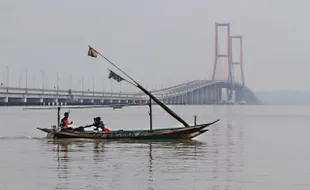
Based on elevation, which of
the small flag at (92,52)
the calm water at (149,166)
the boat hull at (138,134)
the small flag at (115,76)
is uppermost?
the small flag at (92,52)

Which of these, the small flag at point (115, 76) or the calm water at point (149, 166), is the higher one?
the small flag at point (115, 76)

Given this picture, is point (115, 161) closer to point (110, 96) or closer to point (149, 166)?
point (149, 166)

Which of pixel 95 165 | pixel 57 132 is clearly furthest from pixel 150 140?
pixel 95 165

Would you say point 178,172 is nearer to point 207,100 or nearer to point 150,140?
point 150,140

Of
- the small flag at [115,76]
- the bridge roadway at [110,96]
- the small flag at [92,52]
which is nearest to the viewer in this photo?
the small flag at [92,52]

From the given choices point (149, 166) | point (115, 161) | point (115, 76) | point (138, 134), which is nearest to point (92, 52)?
point (115, 76)

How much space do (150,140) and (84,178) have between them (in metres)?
16.2

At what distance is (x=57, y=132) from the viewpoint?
3831 centimetres

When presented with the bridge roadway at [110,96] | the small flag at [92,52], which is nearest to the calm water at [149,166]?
A: the small flag at [92,52]

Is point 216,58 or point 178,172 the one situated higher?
point 216,58

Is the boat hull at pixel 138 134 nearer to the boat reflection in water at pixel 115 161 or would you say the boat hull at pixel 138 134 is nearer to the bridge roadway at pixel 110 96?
the boat reflection in water at pixel 115 161

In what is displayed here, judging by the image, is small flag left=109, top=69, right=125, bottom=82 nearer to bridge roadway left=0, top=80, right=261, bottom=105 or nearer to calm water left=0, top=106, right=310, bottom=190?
calm water left=0, top=106, right=310, bottom=190

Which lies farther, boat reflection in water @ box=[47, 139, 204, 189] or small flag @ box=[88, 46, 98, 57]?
small flag @ box=[88, 46, 98, 57]

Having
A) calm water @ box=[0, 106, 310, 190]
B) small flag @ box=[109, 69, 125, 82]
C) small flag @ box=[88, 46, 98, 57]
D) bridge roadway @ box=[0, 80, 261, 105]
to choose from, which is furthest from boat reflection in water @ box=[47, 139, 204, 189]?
bridge roadway @ box=[0, 80, 261, 105]
